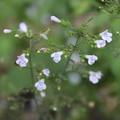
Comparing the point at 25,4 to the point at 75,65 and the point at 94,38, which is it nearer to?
the point at 75,65

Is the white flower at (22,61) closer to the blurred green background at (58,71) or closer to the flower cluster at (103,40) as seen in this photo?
the flower cluster at (103,40)

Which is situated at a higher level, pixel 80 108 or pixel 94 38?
pixel 94 38

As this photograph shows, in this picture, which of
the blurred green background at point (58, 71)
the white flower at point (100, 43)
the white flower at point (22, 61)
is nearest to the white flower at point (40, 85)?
the white flower at point (22, 61)

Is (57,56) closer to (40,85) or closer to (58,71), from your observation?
(40,85)

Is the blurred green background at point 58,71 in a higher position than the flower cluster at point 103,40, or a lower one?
lower

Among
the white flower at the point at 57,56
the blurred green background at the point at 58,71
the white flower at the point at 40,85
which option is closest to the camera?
the white flower at the point at 57,56

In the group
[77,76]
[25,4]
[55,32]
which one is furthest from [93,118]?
[25,4]

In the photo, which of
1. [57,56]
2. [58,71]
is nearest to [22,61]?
[57,56]

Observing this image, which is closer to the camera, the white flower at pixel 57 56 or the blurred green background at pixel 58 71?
the white flower at pixel 57 56

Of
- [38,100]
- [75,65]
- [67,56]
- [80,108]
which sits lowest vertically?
[80,108]
